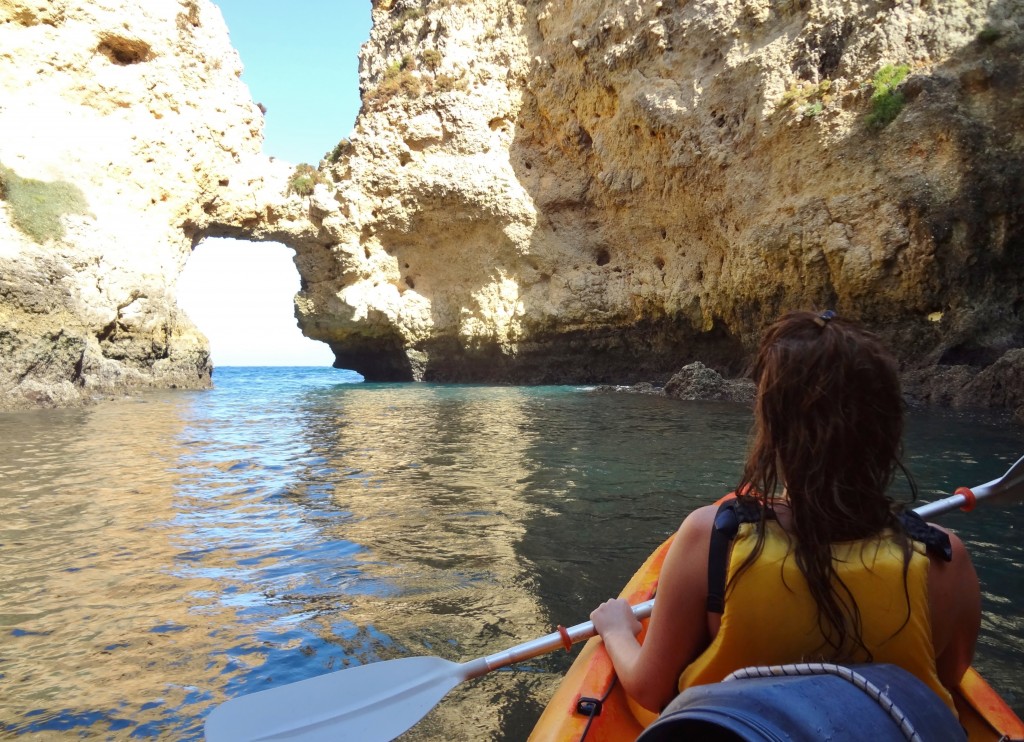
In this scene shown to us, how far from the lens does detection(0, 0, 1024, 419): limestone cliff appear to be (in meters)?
12.5

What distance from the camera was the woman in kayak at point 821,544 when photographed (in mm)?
1245

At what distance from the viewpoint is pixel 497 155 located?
22078 mm

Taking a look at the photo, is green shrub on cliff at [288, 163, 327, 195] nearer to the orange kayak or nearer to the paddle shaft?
the paddle shaft

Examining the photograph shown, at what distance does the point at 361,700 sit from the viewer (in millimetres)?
2215

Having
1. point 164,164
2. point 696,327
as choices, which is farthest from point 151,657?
point 164,164

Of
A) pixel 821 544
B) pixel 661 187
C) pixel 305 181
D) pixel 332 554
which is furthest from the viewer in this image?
pixel 305 181

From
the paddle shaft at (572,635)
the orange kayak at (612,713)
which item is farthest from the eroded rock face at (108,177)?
the orange kayak at (612,713)

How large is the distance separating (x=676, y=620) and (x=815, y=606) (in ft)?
0.92

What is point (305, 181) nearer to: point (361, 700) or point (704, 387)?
point (704, 387)

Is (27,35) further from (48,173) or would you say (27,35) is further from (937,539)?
(937,539)

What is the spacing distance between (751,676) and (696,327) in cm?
1820

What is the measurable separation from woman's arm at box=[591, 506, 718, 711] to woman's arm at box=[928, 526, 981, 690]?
449mm

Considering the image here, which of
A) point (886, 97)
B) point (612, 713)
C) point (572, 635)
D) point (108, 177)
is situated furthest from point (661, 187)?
point (612, 713)

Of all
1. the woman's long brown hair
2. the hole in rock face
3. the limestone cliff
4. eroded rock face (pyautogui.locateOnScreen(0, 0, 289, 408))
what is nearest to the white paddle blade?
the woman's long brown hair
